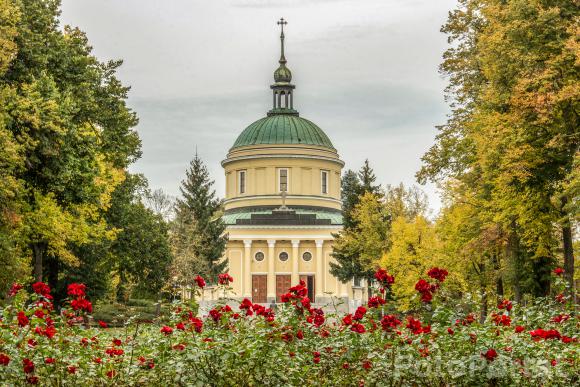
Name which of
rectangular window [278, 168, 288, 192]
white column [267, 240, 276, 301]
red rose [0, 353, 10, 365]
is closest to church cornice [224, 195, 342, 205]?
rectangular window [278, 168, 288, 192]

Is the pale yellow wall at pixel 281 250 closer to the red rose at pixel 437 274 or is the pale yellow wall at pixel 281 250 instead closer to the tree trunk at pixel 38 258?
the tree trunk at pixel 38 258

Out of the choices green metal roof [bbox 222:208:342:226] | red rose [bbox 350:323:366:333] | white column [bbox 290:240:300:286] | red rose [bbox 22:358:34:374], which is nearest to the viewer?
red rose [bbox 22:358:34:374]

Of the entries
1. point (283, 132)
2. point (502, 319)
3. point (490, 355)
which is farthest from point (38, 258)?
point (283, 132)

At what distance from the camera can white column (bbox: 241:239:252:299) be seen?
7206cm

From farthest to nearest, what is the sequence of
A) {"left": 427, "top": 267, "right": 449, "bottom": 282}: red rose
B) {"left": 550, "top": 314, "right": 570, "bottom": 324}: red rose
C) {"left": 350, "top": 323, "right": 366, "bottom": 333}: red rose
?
{"left": 550, "top": 314, "right": 570, "bottom": 324}: red rose < {"left": 350, "top": 323, "right": 366, "bottom": 333}: red rose < {"left": 427, "top": 267, "right": 449, "bottom": 282}: red rose

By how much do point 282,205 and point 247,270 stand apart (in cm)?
720

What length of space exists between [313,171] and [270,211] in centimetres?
558

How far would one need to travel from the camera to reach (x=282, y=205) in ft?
251

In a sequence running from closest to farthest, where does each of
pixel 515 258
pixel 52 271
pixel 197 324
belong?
1. pixel 197 324
2. pixel 515 258
3. pixel 52 271

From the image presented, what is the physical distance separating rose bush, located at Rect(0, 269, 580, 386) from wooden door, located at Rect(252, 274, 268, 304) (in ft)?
200

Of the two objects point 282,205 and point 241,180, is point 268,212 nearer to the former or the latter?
point 282,205

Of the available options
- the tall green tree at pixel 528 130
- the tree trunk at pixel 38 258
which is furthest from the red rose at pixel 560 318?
the tree trunk at pixel 38 258

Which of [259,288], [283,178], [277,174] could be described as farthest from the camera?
[283,178]

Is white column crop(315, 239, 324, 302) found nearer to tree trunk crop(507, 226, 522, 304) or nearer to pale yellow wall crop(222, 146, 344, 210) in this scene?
pale yellow wall crop(222, 146, 344, 210)
